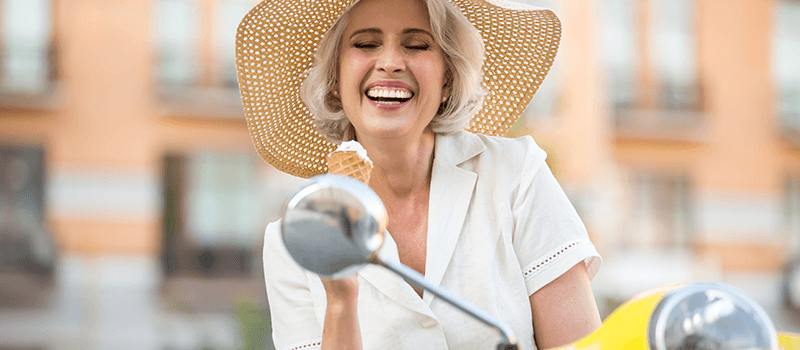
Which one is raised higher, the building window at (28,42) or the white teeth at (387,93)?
the building window at (28,42)

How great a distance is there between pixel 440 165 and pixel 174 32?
36.1 ft

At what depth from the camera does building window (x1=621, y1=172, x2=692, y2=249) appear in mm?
13289

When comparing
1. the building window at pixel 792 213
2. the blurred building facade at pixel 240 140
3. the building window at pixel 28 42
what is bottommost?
the building window at pixel 792 213

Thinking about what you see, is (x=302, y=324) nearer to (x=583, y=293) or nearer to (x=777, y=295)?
(x=583, y=293)

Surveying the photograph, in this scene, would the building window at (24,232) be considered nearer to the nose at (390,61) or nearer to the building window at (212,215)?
the building window at (212,215)

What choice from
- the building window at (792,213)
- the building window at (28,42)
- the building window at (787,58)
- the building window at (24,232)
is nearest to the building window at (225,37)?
the building window at (28,42)

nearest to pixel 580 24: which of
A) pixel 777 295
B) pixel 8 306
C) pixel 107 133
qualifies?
pixel 777 295

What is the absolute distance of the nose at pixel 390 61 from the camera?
1.54 metres

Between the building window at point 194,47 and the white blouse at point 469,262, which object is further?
the building window at point 194,47

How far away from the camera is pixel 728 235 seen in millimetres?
13664

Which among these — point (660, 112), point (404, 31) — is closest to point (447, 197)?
point (404, 31)

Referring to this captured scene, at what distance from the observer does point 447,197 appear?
64.2 inches

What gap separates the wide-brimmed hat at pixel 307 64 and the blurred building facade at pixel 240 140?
7981mm

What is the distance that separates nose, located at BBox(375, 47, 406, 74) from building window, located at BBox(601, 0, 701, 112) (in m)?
12.3
